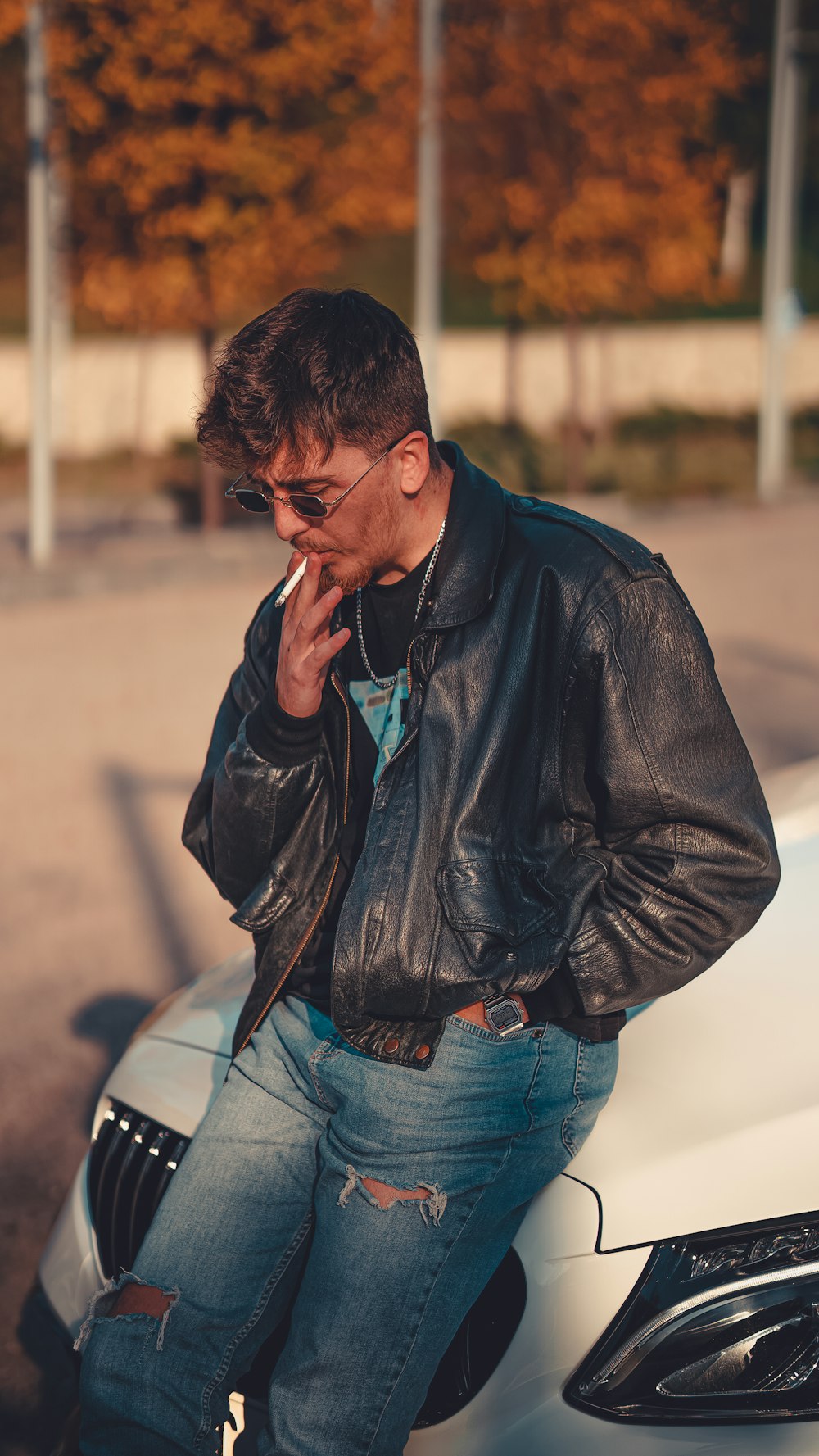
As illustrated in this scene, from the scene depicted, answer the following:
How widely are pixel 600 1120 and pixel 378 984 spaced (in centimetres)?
35

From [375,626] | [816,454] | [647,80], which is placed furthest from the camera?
[816,454]

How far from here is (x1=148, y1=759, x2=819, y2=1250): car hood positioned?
187 cm

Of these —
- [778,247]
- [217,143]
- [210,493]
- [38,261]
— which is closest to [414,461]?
[38,261]

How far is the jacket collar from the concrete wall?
63.2ft

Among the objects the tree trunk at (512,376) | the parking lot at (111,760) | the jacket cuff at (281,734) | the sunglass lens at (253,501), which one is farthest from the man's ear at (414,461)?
the tree trunk at (512,376)

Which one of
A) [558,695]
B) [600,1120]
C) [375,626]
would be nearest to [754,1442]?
[600,1120]

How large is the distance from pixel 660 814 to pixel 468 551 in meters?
0.47

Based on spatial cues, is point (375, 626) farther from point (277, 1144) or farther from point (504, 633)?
point (277, 1144)

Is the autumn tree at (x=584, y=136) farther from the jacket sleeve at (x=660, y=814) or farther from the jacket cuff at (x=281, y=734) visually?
the jacket sleeve at (x=660, y=814)

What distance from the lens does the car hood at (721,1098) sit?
1.87 meters

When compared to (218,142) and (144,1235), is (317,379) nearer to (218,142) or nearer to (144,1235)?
(144,1235)

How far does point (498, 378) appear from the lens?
1123 inches

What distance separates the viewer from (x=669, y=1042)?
7.33ft

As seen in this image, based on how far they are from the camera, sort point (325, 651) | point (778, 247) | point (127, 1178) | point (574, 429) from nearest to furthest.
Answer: point (325, 651), point (127, 1178), point (778, 247), point (574, 429)
